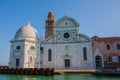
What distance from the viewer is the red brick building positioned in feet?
95.6

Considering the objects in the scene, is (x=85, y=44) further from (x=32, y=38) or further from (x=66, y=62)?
(x=32, y=38)

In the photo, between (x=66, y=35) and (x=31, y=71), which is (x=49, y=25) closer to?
(x=66, y=35)

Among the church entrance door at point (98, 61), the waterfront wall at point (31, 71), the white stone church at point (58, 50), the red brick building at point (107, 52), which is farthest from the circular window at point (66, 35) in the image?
the waterfront wall at point (31, 71)

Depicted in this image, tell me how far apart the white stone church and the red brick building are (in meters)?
1.39

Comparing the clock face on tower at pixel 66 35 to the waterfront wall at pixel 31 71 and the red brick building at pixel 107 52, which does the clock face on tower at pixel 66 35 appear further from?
the waterfront wall at pixel 31 71

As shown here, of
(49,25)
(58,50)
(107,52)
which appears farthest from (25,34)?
(107,52)

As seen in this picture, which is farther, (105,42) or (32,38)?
(32,38)

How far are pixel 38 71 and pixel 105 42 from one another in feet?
48.9

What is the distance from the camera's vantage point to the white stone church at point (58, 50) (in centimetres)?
3119

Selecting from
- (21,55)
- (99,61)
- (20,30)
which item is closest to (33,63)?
(21,55)

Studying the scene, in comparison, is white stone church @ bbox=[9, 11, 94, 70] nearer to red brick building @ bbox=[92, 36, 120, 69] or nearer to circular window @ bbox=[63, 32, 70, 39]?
circular window @ bbox=[63, 32, 70, 39]

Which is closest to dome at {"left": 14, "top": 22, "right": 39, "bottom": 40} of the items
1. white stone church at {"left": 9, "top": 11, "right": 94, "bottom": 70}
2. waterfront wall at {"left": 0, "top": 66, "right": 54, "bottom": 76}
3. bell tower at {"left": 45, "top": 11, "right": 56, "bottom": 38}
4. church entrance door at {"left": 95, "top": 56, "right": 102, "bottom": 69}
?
white stone church at {"left": 9, "top": 11, "right": 94, "bottom": 70}

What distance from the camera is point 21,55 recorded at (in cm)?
3359

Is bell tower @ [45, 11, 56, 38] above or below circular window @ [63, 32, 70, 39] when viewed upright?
above
